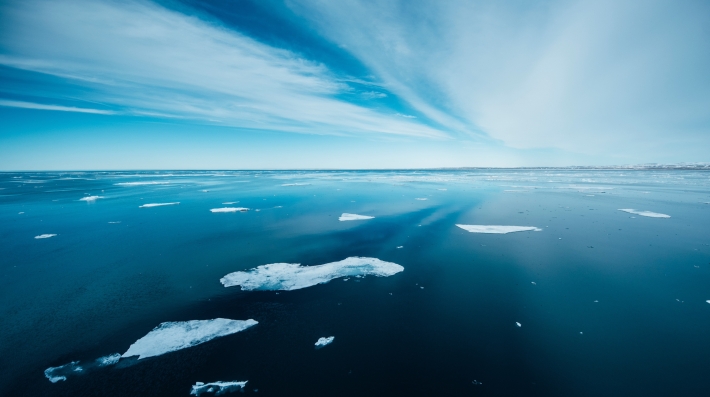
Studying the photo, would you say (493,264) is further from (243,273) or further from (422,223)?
(243,273)

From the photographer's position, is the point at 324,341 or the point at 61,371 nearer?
the point at 61,371

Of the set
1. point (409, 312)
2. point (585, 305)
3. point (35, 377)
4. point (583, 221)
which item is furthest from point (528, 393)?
point (583, 221)

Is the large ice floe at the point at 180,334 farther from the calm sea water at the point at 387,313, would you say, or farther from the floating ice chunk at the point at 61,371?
the floating ice chunk at the point at 61,371

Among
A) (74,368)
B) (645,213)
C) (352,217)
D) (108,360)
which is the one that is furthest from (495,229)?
(74,368)

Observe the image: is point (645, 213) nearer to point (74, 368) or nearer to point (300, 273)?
point (300, 273)

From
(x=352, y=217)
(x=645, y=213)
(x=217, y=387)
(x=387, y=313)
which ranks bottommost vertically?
(x=217, y=387)

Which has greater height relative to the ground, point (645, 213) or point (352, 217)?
point (645, 213)

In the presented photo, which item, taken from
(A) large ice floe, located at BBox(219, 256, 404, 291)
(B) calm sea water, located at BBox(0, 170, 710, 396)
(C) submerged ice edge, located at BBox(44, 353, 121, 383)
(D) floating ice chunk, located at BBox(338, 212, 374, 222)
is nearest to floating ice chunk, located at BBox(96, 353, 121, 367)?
(C) submerged ice edge, located at BBox(44, 353, 121, 383)

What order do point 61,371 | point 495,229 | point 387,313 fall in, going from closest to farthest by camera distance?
point 61,371 < point 387,313 < point 495,229
